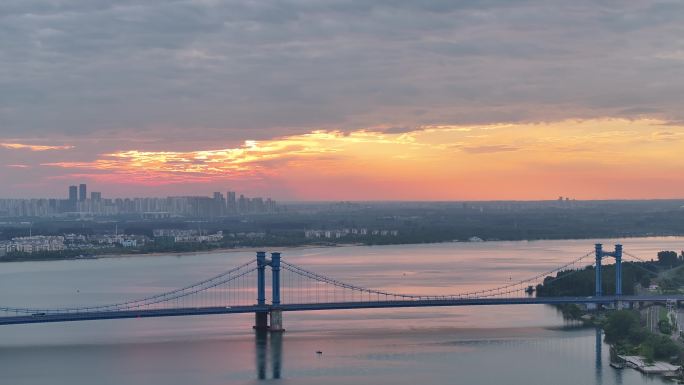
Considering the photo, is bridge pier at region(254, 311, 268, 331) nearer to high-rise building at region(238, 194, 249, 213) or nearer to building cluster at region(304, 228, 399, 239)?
building cluster at region(304, 228, 399, 239)

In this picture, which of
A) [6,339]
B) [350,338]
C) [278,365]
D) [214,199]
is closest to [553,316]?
[350,338]

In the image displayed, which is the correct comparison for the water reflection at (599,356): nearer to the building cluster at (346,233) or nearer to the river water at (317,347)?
the river water at (317,347)

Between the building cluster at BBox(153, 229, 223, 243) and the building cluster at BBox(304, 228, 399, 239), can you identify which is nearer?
the building cluster at BBox(153, 229, 223, 243)

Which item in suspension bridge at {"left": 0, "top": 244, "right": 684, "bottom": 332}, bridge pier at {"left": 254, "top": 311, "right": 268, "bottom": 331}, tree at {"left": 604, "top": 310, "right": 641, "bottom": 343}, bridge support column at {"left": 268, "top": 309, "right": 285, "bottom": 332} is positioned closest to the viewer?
tree at {"left": 604, "top": 310, "right": 641, "bottom": 343}

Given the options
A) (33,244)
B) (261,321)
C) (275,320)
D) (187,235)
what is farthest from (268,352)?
(187,235)

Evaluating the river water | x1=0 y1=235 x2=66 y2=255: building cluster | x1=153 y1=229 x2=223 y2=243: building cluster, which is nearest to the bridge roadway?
the river water

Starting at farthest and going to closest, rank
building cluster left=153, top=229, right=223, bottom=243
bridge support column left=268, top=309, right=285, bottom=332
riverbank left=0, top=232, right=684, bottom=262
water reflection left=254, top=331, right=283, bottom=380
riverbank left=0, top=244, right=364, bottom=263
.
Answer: building cluster left=153, top=229, right=223, bottom=243, riverbank left=0, top=232, right=684, bottom=262, riverbank left=0, top=244, right=364, bottom=263, bridge support column left=268, top=309, right=285, bottom=332, water reflection left=254, top=331, right=283, bottom=380
